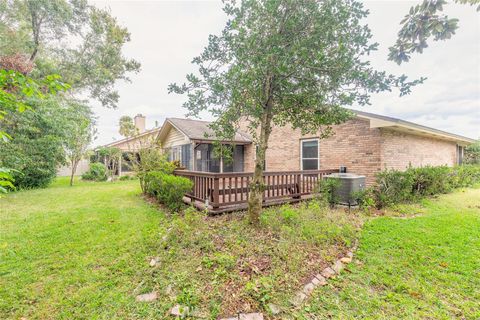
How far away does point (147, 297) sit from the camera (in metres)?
2.76

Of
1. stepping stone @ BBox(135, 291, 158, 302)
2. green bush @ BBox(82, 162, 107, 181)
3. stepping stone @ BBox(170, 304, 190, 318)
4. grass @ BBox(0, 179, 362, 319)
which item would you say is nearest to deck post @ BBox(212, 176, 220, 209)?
grass @ BBox(0, 179, 362, 319)

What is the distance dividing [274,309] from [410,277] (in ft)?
7.36

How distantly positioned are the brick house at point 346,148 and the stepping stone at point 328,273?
9.24 feet

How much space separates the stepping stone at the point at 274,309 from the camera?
8.06ft

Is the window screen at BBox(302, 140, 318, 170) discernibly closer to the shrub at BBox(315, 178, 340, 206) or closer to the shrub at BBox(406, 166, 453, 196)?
the shrub at BBox(315, 178, 340, 206)

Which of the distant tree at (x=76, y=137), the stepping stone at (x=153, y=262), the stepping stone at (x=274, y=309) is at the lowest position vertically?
the stepping stone at (x=274, y=309)

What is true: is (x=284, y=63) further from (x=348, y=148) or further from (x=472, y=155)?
(x=472, y=155)

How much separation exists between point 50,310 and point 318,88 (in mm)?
5311

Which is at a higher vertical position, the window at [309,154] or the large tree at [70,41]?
the large tree at [70,41]

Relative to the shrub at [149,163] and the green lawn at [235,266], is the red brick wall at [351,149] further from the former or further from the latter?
the shrub at [149,163]

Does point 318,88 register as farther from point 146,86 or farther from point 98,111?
point 98,111

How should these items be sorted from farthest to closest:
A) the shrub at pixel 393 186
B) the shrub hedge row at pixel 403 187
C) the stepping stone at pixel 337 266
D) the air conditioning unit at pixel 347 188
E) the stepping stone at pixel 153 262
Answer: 1. the shrub at pixel 393 186
2. the shrub hedge row at pixel 403 187
3. the air conditioning unit at pixel 347 188
4. the stepping stone at pixel 153 262
5. the stepping stone at pixel 337 266

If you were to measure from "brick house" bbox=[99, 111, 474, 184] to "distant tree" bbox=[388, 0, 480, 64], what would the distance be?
2.24m

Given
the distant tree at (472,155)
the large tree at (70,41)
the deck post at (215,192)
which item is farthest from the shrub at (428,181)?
the large tree at (70,41)
